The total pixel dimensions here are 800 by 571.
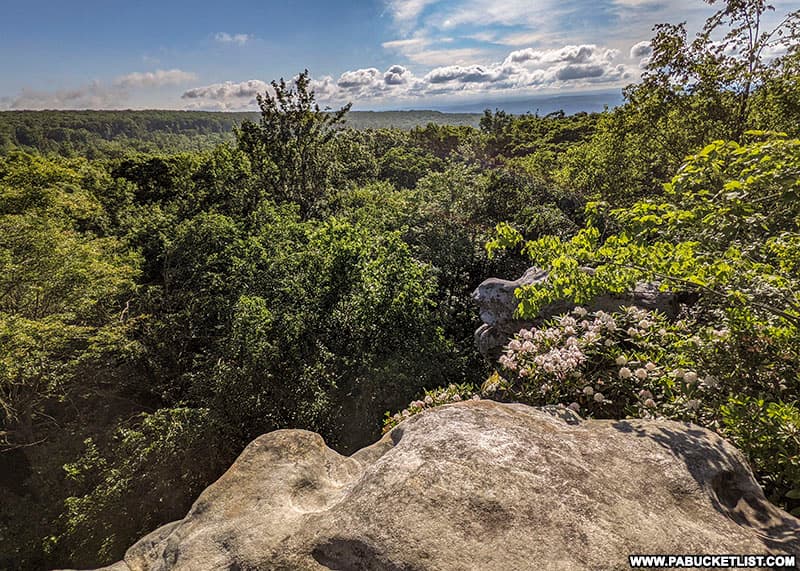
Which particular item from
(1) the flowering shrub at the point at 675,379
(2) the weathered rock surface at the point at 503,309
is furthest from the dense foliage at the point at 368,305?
(2) the weathered rock surface at the point at 503,309

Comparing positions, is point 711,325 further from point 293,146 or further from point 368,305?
point 293,146

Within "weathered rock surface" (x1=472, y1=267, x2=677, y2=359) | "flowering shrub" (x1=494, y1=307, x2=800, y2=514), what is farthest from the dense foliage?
"weathered rock surface" (x1=472, y1=267, x2=677, y2=359)

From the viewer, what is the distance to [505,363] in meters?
6.30

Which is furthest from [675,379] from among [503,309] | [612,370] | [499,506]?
[503,309]

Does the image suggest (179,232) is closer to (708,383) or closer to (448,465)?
(448,465)

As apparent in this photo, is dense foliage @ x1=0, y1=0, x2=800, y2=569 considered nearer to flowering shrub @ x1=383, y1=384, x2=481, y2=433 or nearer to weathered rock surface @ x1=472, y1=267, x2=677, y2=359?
flowering shrub @ x1=383, y1=384, x2=481, y2=433

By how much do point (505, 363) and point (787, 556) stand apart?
3.66 meters

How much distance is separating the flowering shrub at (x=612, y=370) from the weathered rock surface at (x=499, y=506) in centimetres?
95

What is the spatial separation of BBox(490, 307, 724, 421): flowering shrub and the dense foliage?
4 cm

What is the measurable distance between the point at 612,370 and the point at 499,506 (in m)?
3.42

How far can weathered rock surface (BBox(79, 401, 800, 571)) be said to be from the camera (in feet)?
9.87

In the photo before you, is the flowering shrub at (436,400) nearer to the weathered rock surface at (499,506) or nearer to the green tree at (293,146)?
the weathered rock surface at (499,506)

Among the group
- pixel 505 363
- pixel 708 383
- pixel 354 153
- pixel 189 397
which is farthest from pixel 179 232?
pixel 354 153

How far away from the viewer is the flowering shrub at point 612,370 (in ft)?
16.4
